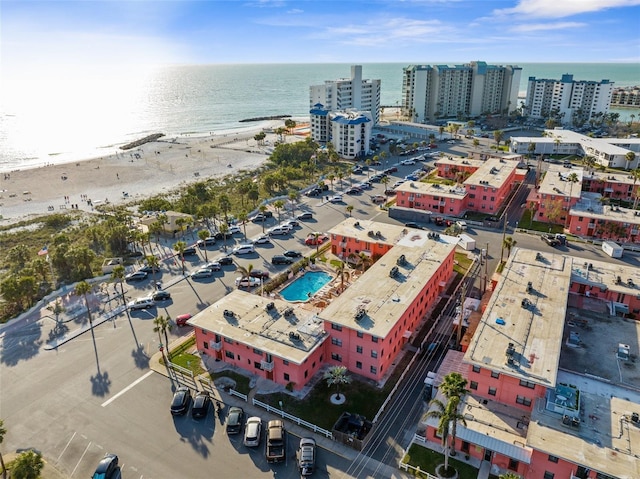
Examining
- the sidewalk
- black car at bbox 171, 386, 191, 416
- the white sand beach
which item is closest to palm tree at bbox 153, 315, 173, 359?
→ the sidewalk

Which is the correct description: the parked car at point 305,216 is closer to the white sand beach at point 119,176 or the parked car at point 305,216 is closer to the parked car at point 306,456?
the white sand beach at point 119,176

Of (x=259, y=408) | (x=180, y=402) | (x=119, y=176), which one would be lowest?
(x=259, y=408)

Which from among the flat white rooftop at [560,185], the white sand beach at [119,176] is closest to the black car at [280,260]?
the flat white rooftop at [560,185]

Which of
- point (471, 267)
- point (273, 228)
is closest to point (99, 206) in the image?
point (273, 228)

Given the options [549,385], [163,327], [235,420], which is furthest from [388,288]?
[163,327]

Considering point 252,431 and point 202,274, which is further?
point 202,274

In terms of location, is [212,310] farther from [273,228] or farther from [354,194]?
[354,194]

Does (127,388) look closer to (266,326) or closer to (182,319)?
(182,319)
